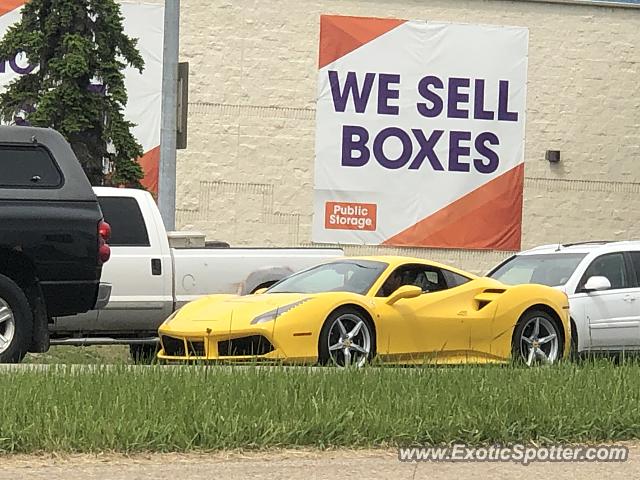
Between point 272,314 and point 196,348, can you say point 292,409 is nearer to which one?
point 272,314

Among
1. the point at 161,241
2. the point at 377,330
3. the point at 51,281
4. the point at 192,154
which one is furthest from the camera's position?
the point at 192,154

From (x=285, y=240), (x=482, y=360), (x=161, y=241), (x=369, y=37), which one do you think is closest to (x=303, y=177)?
(x=285, y=240)

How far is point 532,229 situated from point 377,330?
17.2 metres

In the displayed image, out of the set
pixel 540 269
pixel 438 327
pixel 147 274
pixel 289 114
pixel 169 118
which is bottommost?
pixel 438 327

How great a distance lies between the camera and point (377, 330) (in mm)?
12133

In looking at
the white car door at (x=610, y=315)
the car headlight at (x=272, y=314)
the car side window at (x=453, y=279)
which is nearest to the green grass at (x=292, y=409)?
the car headlight at (x=272, y=314)

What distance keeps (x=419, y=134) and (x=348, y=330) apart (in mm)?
16412

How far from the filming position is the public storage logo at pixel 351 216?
27.8m

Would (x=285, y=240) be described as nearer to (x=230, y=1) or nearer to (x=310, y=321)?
(x=230, y=1)

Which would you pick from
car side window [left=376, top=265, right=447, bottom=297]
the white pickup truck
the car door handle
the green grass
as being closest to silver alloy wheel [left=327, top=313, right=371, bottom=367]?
car side window [left=376, top=265, right=447, bottom=297]

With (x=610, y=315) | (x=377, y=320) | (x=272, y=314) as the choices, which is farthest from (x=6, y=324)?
(x=610, y=315)

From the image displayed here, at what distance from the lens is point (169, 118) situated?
20.1 meters

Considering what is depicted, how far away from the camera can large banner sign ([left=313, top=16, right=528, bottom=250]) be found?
27781 millimetres

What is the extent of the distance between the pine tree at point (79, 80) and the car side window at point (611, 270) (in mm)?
10251
